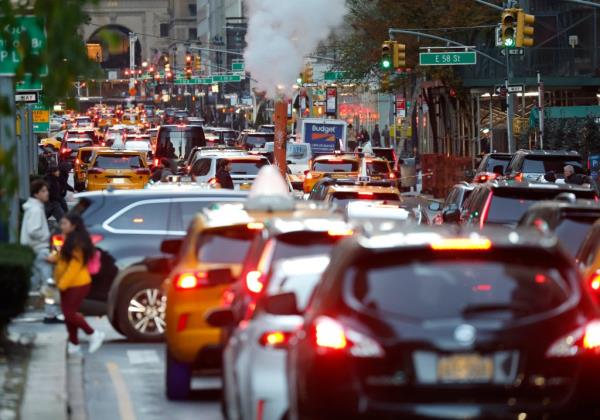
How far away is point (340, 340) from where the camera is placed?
830 centimetres

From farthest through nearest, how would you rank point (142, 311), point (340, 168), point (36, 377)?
point (340, 168) → point (142, 311) → point (36, 377)

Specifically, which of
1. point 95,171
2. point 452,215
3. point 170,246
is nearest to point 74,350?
point 170,246

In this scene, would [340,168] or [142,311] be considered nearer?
[142,311]

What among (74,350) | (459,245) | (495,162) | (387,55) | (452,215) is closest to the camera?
(459,245)

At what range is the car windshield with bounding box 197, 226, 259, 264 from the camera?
13.8 m

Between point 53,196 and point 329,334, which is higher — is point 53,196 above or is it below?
below

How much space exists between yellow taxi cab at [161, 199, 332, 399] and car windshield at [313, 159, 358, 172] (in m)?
30.4

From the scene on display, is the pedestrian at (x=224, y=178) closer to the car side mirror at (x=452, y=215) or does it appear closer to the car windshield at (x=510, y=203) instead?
the car side mirror at (x=452, y=215)

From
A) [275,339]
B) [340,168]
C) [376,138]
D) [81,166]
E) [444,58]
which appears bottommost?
[376,138]

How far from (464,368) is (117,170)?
37.9 metres

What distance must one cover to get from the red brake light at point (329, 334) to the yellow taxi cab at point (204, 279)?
4569 mm

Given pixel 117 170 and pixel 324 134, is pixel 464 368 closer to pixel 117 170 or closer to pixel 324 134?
pixel 117 170

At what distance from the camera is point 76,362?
51.1 ft

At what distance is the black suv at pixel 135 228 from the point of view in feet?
59.0
